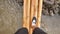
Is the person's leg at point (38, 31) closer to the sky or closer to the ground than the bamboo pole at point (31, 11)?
closer to the ground

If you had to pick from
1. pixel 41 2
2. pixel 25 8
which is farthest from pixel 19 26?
pixel 41 2

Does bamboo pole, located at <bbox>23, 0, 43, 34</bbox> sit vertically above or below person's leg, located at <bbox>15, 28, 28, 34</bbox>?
above

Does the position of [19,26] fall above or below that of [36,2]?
below

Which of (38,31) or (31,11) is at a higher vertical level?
(31,11)

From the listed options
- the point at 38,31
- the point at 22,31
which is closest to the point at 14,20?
the point at 22,31

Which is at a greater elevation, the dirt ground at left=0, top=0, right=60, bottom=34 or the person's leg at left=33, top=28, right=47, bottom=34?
the dirt ground at left=0, top=0, right=60, bottom=34

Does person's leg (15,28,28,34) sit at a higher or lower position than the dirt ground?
lower

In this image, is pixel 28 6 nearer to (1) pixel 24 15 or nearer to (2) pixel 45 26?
(1) pixel 24 15

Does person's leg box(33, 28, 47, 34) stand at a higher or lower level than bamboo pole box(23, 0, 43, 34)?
lower

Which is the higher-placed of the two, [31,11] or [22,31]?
[31,11]

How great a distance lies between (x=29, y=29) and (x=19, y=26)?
0.35ft

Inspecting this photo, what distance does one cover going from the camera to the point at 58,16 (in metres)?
1.58

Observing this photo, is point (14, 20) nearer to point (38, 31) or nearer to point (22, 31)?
point (22, 31)

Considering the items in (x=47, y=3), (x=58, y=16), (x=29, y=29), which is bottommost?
Answer: (x=29, y=29)
